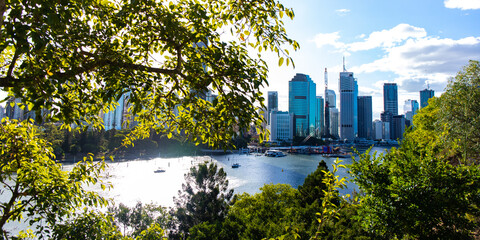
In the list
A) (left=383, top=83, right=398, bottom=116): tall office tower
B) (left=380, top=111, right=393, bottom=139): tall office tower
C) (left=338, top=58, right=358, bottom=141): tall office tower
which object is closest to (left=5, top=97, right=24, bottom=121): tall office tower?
(left=338, top=58, right=358, bottom=141): tall office tower

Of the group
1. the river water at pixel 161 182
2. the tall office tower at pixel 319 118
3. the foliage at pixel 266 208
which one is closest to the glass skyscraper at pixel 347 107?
the tall office tower at pixel 319 118

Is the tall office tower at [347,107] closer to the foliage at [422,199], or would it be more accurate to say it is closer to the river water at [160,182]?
the river water at [160,182]

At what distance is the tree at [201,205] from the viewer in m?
13.5

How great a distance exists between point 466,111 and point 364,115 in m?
134

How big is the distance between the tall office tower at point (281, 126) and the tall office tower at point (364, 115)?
50684 millimetres

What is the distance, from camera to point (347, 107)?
402ft

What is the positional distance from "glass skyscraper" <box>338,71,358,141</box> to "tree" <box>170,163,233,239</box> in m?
110

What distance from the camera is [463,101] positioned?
8.32 m

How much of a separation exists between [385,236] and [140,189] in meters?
23.5

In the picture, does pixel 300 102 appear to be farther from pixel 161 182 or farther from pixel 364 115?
pixel 161 182

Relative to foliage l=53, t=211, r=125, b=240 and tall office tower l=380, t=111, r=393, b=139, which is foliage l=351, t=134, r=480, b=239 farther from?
tall office tower l=380, t=111, r=393, b=139

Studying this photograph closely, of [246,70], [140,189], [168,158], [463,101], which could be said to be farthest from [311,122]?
[246,70]

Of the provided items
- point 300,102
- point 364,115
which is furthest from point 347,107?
point 300,102

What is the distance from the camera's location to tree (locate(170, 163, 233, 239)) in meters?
13.5
